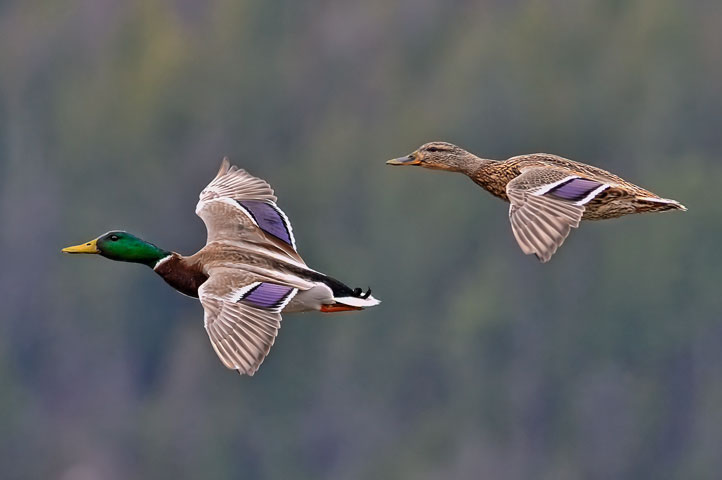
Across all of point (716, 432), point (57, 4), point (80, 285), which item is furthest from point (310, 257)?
point (57, 4)

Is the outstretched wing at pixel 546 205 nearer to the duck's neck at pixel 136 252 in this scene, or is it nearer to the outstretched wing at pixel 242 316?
the outstretched wing at pixel 242 316

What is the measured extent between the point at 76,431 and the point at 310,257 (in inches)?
439

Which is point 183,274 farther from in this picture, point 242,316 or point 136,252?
point 242,316

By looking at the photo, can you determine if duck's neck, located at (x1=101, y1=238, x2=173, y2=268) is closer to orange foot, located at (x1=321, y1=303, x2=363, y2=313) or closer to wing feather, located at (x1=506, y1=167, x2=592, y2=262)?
orange foot, located at (x1=321, y1=303, x2=363, y2=313)

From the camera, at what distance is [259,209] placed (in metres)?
16.1

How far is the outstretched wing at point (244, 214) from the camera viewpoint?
15.6 meters

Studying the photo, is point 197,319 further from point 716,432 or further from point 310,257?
point 716,432

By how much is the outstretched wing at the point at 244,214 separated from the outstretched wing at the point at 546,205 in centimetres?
188

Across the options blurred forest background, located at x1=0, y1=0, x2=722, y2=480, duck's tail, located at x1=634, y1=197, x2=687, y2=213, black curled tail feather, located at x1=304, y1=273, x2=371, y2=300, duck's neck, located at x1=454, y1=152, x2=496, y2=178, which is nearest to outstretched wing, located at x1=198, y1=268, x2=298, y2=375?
black curled tail feather, located at x1=304, y1=273, x2=371, y2=300

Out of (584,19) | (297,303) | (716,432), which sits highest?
(584,19)

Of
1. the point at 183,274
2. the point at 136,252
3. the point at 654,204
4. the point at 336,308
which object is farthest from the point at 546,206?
the point at 136,252

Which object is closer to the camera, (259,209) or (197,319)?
(259,209)

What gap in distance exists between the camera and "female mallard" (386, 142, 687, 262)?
13.7m

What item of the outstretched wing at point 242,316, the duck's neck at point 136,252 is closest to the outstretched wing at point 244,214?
the duck's neck at point 136,252
